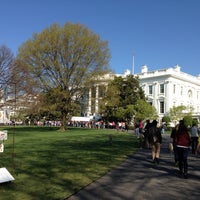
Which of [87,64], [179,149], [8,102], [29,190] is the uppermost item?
[87,64]

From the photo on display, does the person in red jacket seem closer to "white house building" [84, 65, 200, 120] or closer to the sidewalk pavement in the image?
the sidewalk pavement

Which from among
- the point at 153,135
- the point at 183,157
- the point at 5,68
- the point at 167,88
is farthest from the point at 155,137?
the point at 167,88

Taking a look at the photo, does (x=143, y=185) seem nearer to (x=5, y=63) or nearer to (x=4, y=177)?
(x=4, y=177)

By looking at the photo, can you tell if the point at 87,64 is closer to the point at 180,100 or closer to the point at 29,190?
the point at 29,190

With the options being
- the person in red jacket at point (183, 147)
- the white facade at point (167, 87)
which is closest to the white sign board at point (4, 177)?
the person in red jacket at point (183, 147)

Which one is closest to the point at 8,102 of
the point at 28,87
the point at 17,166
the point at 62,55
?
the point at 28,87

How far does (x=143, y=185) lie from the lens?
8.90 m

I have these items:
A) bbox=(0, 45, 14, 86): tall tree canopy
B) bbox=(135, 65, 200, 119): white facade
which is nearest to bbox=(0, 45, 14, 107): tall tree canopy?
bbox=(0, 45, 14, 86): tall tree canopy

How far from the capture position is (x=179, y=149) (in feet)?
34.7

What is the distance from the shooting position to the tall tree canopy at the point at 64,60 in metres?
45.3

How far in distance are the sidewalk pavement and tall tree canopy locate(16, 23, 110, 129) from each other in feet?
113

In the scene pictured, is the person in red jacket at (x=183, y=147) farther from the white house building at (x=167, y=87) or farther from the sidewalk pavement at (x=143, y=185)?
the white house building at (x=167, y=87)

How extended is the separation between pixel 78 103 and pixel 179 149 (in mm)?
38587

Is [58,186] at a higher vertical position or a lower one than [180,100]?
lower
